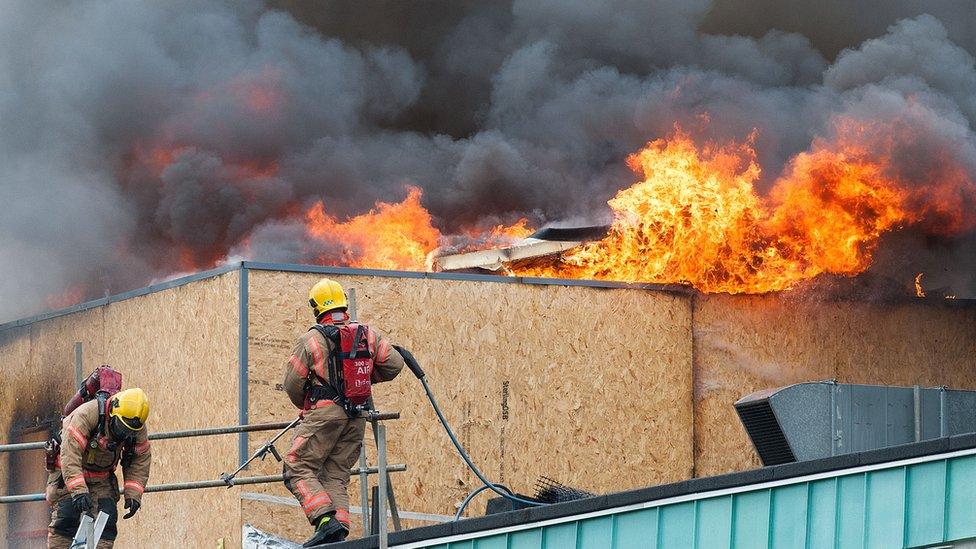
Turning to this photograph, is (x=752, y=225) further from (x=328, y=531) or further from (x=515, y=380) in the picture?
(x=328, y=531)

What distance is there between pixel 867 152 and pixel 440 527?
7238 mm

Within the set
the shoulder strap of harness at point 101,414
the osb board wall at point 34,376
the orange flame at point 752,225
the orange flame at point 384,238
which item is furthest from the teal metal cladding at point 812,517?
the osb board wall at point 34,376

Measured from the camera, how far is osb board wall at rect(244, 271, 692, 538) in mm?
12047

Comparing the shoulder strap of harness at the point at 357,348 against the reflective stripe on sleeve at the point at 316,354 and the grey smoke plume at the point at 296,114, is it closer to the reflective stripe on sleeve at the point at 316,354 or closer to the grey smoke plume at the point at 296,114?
the reflective stripe on sleeve at the point at 316,354

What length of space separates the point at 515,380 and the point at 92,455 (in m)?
4.37

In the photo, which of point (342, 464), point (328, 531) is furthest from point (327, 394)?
point (328, 531)

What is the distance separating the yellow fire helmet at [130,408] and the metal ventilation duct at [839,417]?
13.4 ft

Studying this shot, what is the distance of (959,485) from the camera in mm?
7434

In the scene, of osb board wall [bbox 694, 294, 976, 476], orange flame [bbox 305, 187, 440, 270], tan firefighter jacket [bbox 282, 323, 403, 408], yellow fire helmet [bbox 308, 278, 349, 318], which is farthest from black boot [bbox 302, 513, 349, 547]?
osb board wall [bbox 694, 294, 976, 476]

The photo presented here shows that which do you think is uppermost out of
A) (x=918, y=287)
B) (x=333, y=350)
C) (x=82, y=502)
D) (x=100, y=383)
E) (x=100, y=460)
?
(x=918, y=287)

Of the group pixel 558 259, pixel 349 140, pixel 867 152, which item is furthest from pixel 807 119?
pixel 349 140

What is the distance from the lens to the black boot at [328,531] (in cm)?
939

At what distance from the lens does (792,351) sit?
46.5 ft

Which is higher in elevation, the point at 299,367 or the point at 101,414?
the point at 299,367
